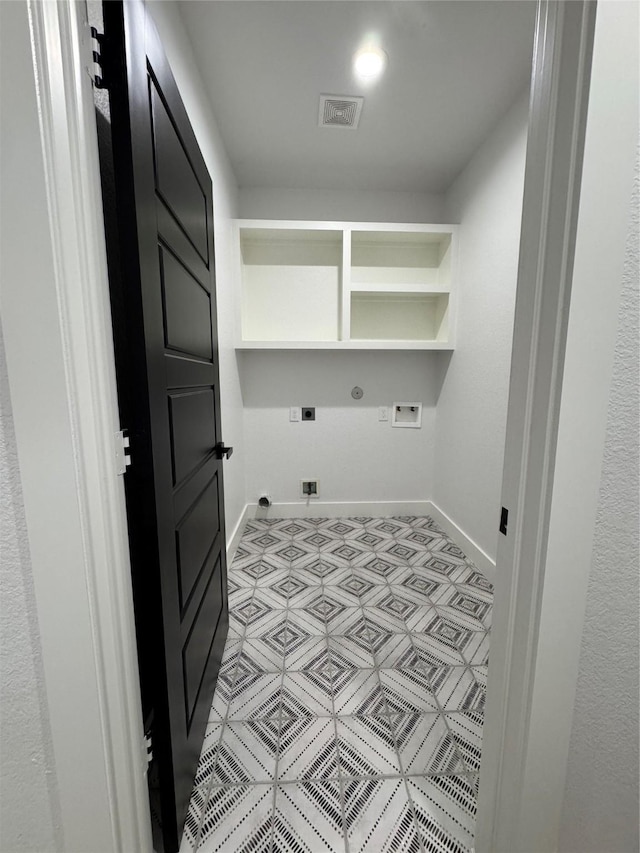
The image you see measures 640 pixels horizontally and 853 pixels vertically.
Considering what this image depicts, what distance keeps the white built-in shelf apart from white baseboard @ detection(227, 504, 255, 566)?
1356 mm

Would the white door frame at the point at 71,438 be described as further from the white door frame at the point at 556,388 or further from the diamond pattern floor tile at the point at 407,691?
the diamond pattern floor tile at the point at 407,691

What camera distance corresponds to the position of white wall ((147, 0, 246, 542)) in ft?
4.33

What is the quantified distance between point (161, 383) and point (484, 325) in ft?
6.72

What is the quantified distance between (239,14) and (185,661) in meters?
2.42

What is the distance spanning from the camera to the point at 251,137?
6.81ft

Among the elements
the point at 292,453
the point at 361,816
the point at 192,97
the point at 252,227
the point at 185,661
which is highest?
the point at 192,97

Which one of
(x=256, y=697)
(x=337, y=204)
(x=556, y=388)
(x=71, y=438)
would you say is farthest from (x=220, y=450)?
(x=337, y=204)

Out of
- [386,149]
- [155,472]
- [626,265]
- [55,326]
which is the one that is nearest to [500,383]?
[626,265]

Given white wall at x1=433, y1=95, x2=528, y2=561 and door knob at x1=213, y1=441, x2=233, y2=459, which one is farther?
white wall at x1=433, y1=95, x2=528, y2=561

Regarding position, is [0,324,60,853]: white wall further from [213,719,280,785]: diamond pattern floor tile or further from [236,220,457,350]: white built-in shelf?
[236,220,457,350]: white built-in shelf

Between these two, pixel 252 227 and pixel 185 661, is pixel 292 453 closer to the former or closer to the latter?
pixel 252 227

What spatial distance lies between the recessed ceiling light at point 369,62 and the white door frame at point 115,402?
133 centimetres

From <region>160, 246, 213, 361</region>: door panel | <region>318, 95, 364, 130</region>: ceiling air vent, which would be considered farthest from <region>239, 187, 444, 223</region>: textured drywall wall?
<region>160, 246, 213, 361</region>: door panel

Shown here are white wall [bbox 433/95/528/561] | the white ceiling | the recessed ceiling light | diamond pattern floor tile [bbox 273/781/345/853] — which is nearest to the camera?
Result: diamond pattern floor tile [bbox 273/781/345/853]
